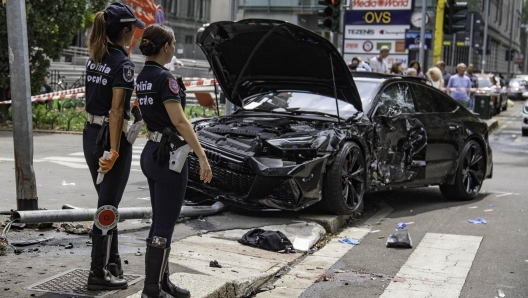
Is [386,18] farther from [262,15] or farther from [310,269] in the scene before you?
[262,15]

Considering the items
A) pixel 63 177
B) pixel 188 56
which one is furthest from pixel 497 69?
pixel 63 177

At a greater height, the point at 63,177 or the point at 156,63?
the point at 156,63

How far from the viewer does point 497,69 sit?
3401 inches

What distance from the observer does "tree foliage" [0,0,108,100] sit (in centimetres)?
1742

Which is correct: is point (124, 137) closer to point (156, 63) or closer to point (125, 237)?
point (156, 63)

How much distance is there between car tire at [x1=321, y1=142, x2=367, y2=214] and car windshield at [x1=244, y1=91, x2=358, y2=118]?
0.54m

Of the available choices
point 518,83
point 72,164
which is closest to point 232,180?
point 72,164

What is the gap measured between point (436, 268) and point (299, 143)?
1921 mm

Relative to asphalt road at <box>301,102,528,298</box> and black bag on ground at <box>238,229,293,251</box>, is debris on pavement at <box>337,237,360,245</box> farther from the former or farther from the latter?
black bag on ground at <box>238,229,293,251</box>

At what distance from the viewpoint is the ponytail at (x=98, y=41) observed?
5.16m

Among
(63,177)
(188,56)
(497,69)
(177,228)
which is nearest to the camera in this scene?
(177,228)

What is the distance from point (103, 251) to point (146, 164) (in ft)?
2.40

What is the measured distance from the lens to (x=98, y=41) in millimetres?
5184

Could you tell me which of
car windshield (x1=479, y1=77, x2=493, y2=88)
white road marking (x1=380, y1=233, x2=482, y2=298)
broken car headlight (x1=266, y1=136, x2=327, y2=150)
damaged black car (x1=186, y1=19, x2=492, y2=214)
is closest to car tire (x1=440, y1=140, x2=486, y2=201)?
damaged black car (x1=186, y1=19, x2=492, y2=214)
